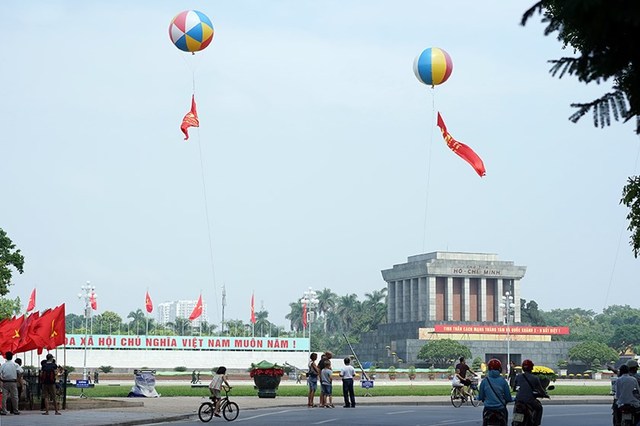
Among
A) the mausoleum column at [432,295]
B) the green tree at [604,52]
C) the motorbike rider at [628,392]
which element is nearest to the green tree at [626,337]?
the mausoleum column at [432,295]

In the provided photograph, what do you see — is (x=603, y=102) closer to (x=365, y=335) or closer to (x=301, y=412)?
(x=301, y=412)

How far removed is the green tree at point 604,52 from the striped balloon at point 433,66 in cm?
3314

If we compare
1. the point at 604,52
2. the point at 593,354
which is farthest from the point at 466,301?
the point at 604,52

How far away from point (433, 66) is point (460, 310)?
11936 centimetres

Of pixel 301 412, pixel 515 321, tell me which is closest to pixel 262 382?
pixel 301 412

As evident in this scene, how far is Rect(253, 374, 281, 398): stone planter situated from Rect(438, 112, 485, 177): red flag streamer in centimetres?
1195

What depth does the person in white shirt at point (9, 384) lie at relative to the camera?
96.6ft

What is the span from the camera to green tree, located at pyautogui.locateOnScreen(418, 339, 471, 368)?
132 metres

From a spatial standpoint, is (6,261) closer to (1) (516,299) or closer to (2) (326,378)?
(2) (326,378)

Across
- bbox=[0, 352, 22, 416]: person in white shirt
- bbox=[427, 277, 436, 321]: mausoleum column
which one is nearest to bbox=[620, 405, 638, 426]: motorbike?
bbox=[0, 352, 22, 416]: person in white shirt

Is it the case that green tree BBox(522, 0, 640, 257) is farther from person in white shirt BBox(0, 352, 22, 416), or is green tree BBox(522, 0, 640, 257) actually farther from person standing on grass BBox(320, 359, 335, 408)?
person standing on grass BBox(320, 359, 335, 408)

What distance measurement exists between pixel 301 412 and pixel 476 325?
4581 inches

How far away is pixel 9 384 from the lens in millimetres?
29828

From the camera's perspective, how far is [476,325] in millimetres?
147875
